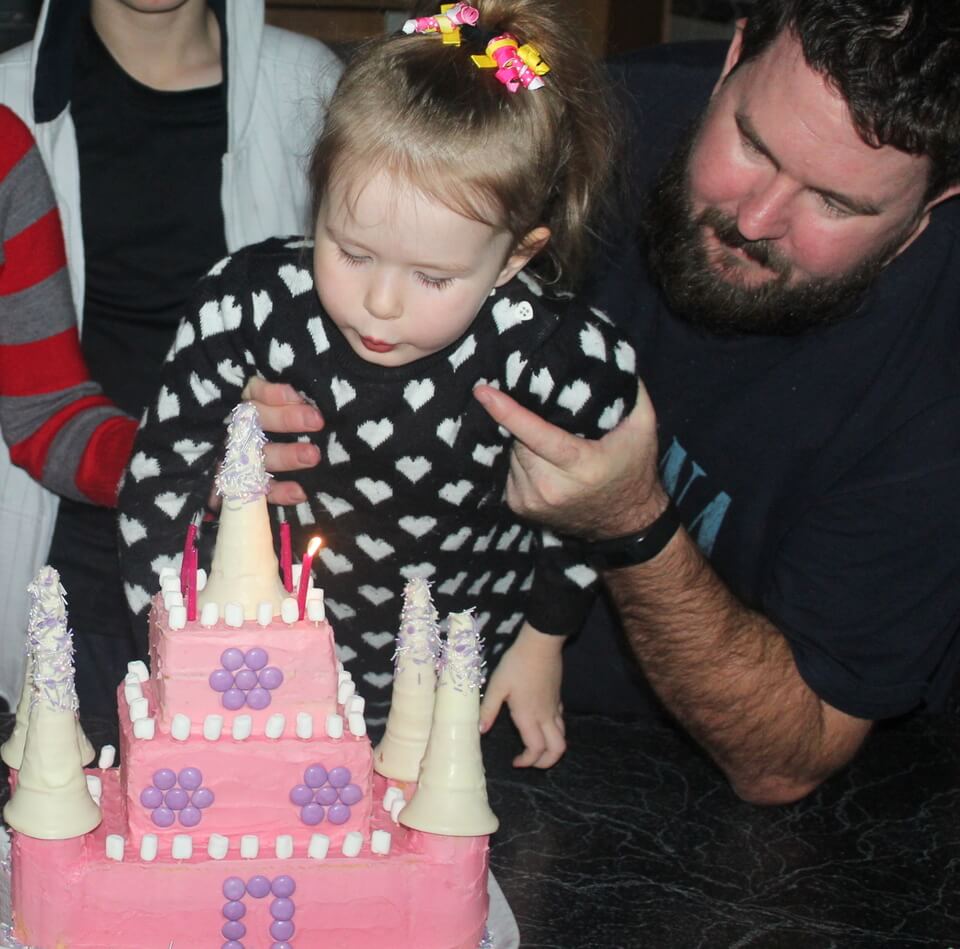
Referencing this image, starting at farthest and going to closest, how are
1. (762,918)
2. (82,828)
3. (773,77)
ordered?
1. (773,77)
2. (762,918)
3. (82,828)

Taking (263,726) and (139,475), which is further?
(139,475)

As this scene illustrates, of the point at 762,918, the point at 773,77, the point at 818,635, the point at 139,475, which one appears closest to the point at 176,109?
the point at 139,475

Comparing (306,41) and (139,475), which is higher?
(306,41)

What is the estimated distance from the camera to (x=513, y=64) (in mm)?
1298

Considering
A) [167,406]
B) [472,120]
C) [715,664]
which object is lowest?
[715,664]

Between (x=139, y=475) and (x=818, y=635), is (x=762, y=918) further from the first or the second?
(x=139, y=475)

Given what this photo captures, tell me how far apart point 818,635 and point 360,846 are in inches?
32.9

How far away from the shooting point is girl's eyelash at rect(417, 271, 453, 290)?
50.9 inches

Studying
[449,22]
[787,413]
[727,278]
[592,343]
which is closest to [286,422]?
[592,343]

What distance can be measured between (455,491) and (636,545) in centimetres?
29

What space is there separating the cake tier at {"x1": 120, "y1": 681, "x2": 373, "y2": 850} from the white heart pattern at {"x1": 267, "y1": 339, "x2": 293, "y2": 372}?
1.54ft

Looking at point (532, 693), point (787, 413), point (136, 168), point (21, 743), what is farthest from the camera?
point (136, 168)

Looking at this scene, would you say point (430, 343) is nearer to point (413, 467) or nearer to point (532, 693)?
point (413, 467)

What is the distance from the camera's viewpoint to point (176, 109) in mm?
1989
